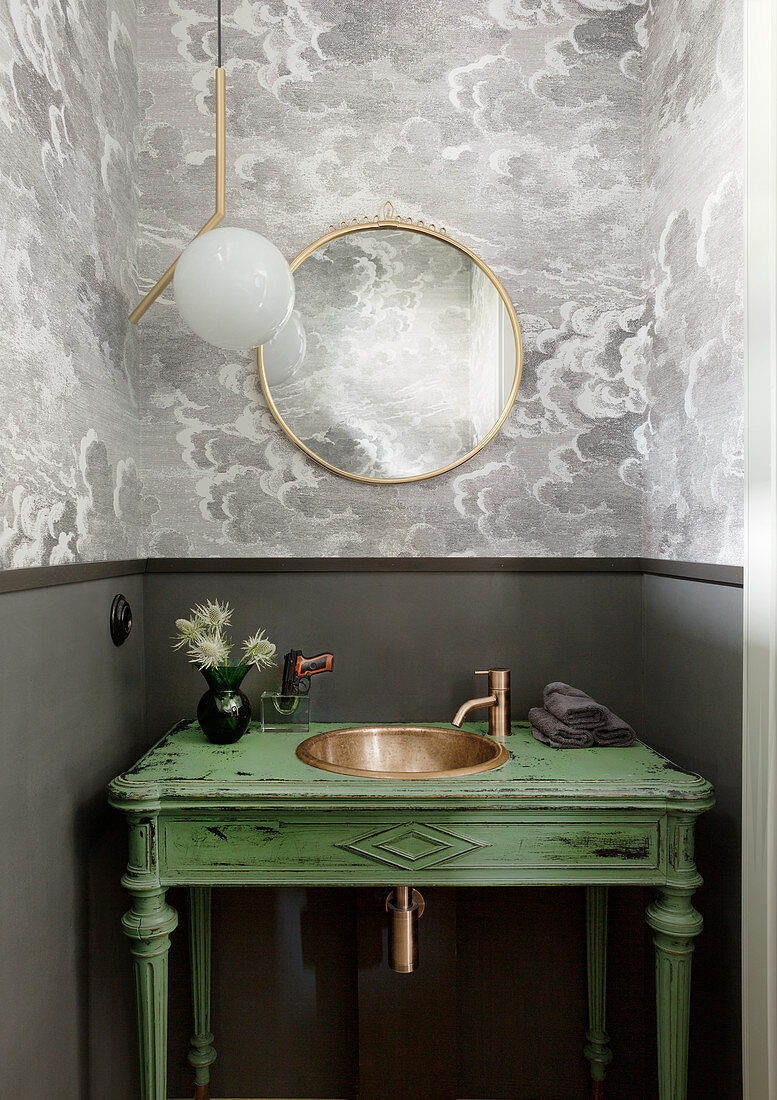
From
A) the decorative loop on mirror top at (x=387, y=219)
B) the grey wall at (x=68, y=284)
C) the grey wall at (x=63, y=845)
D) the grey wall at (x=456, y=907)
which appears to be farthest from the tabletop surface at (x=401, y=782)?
the decorative loop on mirror top at (x=387, y=219)

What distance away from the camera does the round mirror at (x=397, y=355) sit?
5.73ft

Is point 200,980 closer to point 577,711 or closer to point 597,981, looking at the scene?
point 597,981

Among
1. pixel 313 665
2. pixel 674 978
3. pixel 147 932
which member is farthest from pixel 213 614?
pixel 674 978

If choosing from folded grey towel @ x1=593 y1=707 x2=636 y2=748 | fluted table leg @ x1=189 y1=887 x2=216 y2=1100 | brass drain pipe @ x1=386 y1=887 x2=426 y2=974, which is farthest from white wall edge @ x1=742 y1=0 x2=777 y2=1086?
fluted table leg @ x1=189 y1=887 x2=216 y2=1100

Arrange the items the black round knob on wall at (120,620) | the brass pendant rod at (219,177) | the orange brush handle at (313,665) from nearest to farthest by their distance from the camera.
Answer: the brass pendant rod at (219,177) < the black round knob on wall at (120,620) < the orange brush handle at (313,665)

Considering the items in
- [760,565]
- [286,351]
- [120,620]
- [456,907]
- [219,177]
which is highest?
[219,177]

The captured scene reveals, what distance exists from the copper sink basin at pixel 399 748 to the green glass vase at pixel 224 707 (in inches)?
5.8

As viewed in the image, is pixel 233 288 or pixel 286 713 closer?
pixel 233 288

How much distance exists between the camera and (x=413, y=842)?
130cm

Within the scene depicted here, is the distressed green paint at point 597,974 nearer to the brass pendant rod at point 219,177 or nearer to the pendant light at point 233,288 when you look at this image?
the pendant light at point 233,288

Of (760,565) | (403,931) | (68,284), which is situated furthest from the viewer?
(403,931)

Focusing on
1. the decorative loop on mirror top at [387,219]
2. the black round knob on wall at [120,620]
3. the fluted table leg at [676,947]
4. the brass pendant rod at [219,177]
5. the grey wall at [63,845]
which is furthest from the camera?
the decorative loop on mirror top at [387,219]

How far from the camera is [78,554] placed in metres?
1.40

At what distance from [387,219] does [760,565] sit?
112cm
